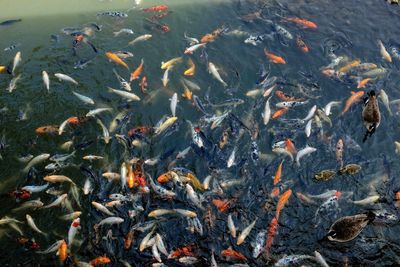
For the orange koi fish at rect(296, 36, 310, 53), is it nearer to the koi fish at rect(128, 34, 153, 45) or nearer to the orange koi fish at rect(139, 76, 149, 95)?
the koi fish at rect(128, 34, 153, 45)

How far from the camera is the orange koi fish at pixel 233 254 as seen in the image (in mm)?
7730

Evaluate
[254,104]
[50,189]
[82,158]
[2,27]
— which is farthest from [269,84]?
[2,27]

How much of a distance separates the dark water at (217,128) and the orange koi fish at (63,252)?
0.44 feet

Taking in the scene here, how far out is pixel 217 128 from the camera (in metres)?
9.95

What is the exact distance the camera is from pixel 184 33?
511 inches

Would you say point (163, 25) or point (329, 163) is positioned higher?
point (163, 25)

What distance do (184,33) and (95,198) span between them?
6.56 meters

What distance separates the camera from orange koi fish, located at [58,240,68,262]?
781 centimetres

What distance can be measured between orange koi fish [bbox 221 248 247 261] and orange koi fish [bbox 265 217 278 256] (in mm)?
506

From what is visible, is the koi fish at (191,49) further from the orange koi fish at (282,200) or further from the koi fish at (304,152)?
the orange koi fish at (282,200)

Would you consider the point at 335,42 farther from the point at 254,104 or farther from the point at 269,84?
the point at 254,104

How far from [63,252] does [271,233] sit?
4.13 m

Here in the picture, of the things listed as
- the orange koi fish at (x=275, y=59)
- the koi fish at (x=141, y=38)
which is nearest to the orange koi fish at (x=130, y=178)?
the koi fish at (x=141, y=38)

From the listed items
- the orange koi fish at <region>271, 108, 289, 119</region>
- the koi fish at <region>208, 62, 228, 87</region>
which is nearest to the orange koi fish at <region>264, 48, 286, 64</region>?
the koi fish at <region>208, 62, 228, 87</region>
